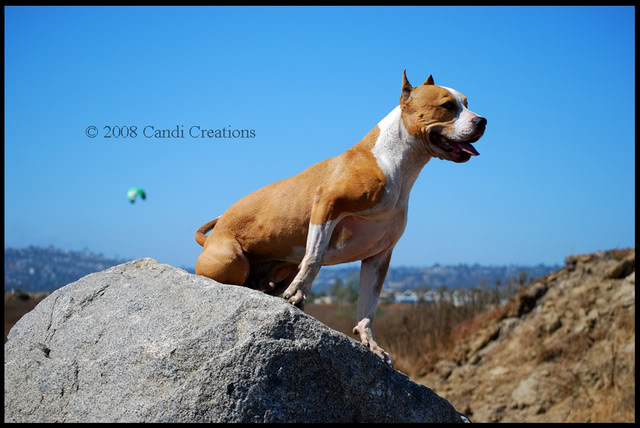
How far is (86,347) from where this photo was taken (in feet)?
17.8

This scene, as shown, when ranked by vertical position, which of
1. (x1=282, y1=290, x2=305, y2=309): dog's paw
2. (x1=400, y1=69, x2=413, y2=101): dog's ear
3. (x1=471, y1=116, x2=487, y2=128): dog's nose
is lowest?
(x1=282, y1=290, x2=305, y2=309): dog's paw

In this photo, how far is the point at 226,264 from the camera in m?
6.01

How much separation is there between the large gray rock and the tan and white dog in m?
0.40

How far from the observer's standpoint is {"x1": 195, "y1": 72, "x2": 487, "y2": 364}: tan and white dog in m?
5.60

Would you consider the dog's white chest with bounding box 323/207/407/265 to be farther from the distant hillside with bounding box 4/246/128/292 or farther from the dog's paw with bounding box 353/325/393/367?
the distant hillside with bounding box 4/246/128/292

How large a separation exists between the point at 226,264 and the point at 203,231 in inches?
39.6

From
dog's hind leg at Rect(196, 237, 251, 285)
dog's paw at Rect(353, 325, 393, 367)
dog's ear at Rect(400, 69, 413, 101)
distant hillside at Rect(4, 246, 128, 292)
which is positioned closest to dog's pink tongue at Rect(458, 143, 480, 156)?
dog's ear at Rect(400, 69, 413, 101)

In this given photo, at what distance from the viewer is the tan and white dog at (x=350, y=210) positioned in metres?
5.60

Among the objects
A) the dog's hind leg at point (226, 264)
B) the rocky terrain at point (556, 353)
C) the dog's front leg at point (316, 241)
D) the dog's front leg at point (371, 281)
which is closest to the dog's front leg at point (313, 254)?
the dog's front leg at point (316, 241)

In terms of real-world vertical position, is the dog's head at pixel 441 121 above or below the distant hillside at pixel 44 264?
below

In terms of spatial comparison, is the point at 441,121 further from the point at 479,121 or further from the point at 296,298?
the point at 296,298

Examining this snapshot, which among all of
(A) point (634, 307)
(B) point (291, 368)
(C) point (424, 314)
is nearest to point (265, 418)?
(B) point (291, 368)

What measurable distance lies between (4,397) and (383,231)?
3478mm

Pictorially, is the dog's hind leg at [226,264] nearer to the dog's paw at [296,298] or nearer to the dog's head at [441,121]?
the dog's paw at [296,298]
